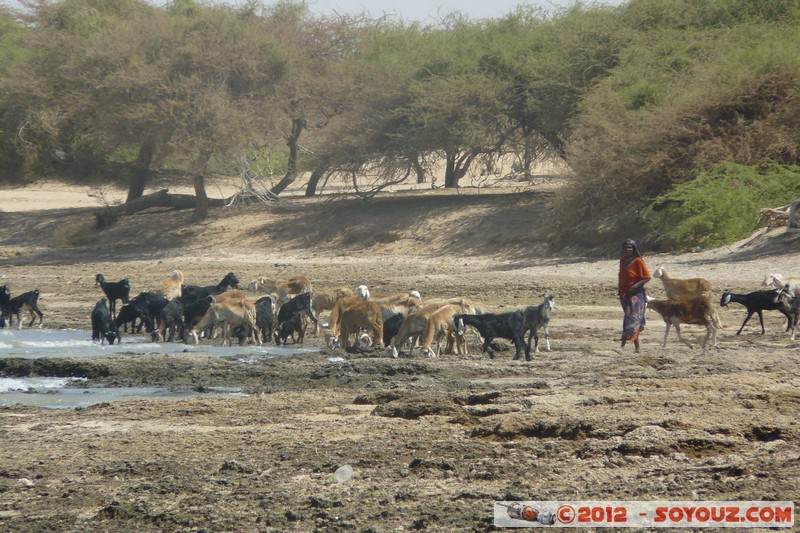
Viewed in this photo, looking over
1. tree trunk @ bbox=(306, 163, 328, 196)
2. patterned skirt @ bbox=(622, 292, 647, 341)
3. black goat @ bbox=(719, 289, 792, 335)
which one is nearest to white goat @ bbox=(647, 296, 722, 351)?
patterned skirt @ bbox=(622, 292, 647, 341)

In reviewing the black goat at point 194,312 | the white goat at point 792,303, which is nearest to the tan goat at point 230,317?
the black goat at point 194,312

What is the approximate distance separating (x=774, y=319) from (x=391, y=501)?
12394mm

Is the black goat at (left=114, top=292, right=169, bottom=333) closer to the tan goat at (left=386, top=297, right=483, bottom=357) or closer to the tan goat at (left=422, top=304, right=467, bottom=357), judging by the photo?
the tan goat at (left=386, top=297, right=483, bottom=357)

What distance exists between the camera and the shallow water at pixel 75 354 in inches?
527

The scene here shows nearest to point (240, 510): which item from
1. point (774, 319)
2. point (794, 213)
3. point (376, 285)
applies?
point (774, 319)

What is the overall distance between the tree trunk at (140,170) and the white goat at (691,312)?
27.1 metres

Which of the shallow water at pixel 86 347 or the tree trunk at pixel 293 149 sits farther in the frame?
the tree trunk at pixel 293 149

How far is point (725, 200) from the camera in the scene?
25.8 meters

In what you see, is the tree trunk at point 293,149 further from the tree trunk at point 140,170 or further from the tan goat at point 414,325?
the tan goat at point 414,325

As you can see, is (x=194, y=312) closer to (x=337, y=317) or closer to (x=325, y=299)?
(x=325, y=299)

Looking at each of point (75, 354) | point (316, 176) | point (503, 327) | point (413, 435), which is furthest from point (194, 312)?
point (316, 176)

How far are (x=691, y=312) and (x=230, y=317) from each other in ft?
23.2

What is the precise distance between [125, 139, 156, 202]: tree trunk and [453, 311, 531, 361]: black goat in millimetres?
26331

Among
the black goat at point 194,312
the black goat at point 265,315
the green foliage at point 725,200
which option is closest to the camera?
the black goat at point 265,315
